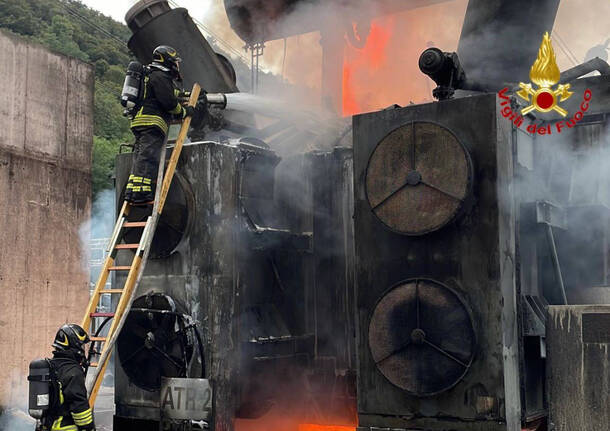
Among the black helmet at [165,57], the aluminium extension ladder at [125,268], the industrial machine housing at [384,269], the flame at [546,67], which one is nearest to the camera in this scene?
the industrial machine housing at [384,269]

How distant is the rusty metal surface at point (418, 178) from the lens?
762 centimetres

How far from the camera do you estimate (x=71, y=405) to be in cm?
724

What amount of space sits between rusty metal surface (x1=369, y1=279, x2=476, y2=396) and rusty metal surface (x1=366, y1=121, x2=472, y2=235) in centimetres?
66

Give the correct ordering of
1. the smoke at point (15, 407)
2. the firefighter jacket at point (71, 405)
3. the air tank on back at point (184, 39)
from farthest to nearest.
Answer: the smoke at point (15, 407), the air tank on back at point (184, 39), the firefighter jacket at point (71, 405)

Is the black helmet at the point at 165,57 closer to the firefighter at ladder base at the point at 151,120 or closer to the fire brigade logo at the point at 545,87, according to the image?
the firefighter at ladder base at the point at 151,120

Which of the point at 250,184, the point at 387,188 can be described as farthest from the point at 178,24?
the point at 387,188

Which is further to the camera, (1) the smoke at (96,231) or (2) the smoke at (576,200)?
(1) the smoke at (96,231)

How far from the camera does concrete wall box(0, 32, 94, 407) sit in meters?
14.4

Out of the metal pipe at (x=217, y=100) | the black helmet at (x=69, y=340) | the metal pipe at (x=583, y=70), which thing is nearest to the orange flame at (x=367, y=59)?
the metal pipe at (x=217, y=100)

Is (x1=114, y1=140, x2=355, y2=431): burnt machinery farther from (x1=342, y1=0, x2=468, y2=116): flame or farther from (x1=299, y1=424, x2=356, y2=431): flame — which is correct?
(x1=342, y1=0, x2=468, y2=116): flame

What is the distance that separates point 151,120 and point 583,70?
5.40 meters

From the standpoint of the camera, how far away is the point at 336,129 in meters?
11.6

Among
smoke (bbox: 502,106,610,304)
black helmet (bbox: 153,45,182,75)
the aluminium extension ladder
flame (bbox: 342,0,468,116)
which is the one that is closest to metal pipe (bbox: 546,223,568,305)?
smoke (bbox: 502,106,610,304)

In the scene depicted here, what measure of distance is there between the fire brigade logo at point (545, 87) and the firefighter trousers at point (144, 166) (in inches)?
165
